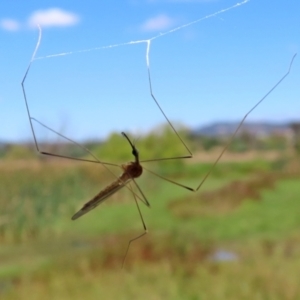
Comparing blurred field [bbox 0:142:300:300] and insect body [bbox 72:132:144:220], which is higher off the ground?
insect body [bbox 72:132:144:220]

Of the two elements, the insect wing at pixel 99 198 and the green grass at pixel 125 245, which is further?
the green grass at pixel 125 245

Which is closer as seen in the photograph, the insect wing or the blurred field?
the insect wing

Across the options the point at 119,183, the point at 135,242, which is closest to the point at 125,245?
the point at 135,242

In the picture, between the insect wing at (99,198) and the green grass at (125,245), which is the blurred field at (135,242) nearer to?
the green grass at (125,245)

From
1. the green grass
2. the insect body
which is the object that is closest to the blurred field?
the green grass

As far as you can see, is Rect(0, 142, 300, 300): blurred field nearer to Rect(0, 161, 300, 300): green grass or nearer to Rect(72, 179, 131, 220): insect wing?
Rect(0, 161, 300, 300): green grass

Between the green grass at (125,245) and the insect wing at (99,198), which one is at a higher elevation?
the insect wing at (99,198)

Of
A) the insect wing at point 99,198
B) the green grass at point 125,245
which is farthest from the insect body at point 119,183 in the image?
the green grass at point 125,245
